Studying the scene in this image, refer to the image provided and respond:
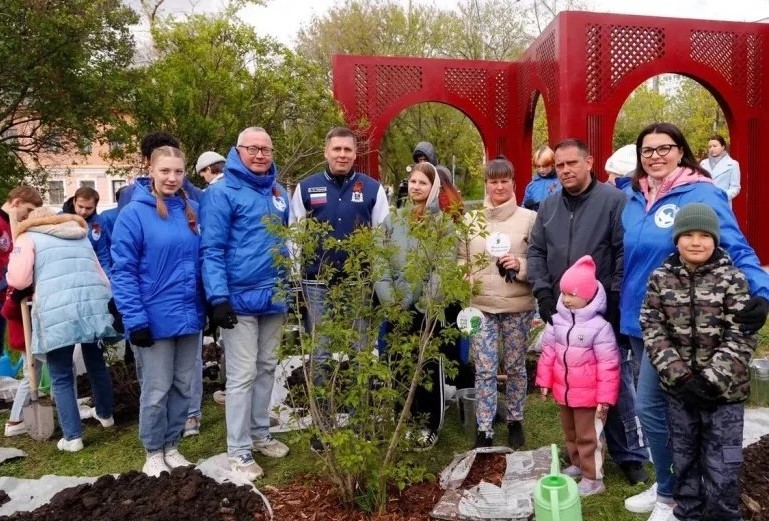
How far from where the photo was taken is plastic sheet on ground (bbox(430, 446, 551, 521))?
2.76 metres

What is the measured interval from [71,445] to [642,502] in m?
3.53

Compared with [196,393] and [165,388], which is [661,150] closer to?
[165,388]

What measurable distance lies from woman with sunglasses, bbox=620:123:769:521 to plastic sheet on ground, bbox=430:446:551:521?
0.51m

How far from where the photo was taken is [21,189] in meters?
4.85

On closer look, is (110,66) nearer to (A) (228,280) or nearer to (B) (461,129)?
(A) (228,280)

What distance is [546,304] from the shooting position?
324 centimetres

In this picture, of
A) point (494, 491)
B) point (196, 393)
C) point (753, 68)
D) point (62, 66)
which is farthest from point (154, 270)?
point (753, 68)

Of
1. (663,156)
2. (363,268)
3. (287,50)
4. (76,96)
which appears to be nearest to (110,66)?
(76,96)

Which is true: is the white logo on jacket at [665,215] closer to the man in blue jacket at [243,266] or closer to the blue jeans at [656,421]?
the blue jeans at [656,421]

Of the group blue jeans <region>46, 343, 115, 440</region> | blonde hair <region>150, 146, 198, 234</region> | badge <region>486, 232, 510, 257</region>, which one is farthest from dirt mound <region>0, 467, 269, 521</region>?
badge <region>486, 232, 510, 257</region>

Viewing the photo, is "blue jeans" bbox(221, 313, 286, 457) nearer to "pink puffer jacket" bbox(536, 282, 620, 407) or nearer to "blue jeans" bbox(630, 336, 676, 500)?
"pink puffer jacket" bbox(536, 282, 620, 407)

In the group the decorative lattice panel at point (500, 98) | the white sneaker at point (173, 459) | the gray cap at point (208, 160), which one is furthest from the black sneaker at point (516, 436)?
the decorative lattice panel at point (500, 98)

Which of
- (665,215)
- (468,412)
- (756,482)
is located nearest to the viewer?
(665,215)

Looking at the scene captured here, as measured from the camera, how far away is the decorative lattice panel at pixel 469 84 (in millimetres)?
12016
